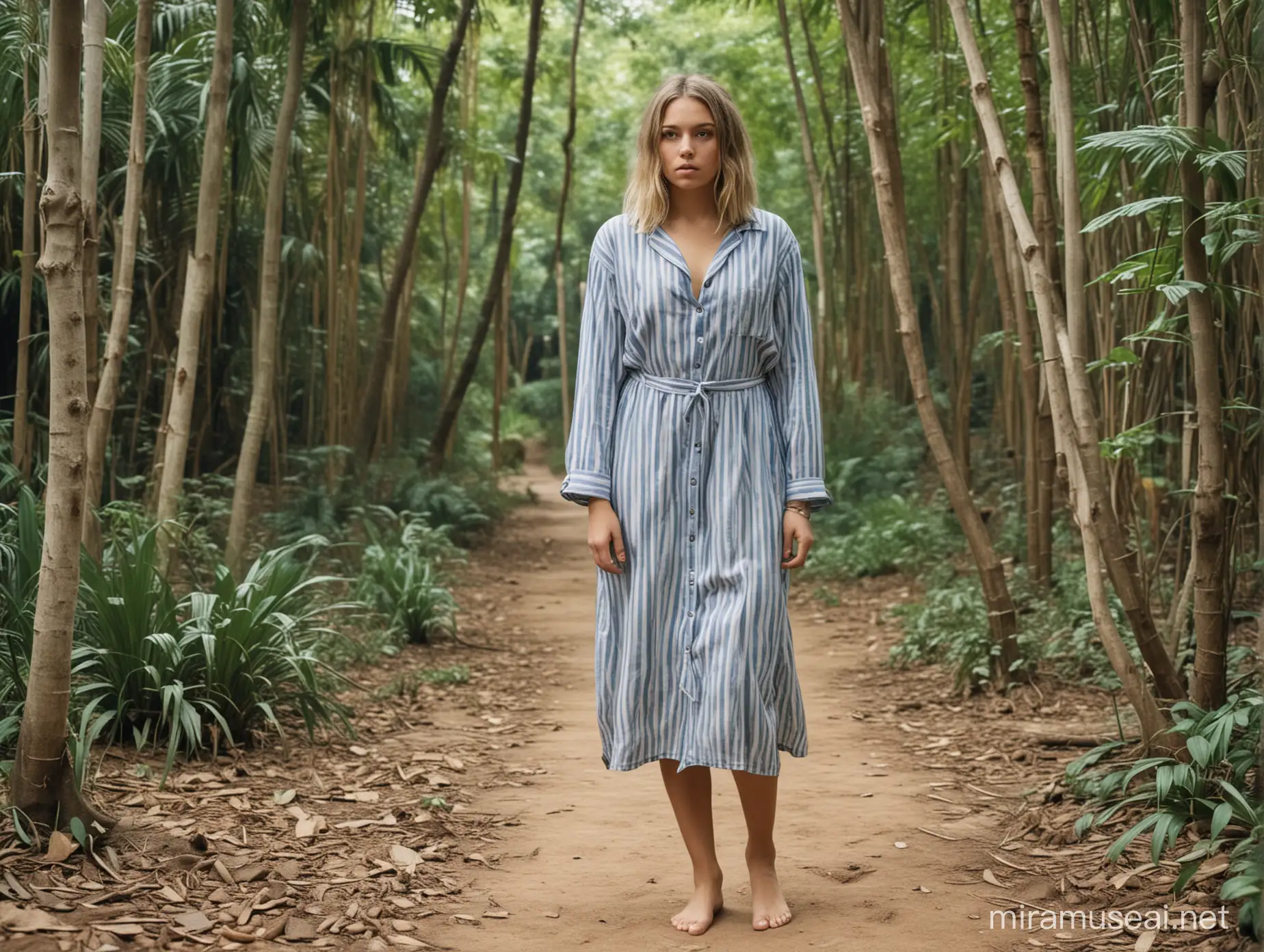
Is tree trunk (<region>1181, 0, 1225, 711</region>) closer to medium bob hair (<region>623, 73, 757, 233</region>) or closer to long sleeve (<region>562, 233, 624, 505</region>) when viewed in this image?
medium bob hair (<region>623, 73, 757, 233</region>)

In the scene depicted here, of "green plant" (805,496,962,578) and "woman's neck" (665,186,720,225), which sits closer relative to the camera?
"woman's neck" (665,186,720,225)

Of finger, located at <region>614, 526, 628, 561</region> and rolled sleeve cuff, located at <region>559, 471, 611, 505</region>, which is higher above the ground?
rolled sleeve cuff, located at <region>559, 471, 611, 505</region>

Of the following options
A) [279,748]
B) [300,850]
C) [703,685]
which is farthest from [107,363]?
[703,685]

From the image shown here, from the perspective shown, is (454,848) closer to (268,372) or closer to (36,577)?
(36,577)

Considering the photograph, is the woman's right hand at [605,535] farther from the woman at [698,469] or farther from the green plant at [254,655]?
the green plant at [254,655]

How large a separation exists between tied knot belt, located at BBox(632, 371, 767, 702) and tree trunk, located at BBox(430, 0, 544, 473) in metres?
9.11

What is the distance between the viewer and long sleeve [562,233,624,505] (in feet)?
8.68

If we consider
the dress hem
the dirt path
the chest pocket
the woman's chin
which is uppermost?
the woman's chin

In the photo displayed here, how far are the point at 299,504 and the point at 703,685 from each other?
716 cm

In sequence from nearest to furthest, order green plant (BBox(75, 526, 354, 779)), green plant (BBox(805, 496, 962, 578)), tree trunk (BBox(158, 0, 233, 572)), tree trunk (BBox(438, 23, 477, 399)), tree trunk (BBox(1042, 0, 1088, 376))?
tree trunk (BBox(1042, 0, 1088, 376)), green plant (BBox(75, 526, 354, 779)), tree trunk (BBox(158, 0, 233, 572)), green plant (BBox(805, 496, 962, 578)), tree trunk (BBox(438, 23, 477, 399))

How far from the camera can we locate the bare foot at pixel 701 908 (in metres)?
2.58

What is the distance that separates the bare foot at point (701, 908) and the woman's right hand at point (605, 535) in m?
0.71

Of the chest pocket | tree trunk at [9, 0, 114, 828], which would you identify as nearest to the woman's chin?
the chest pocket

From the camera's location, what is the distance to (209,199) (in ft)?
16.3
